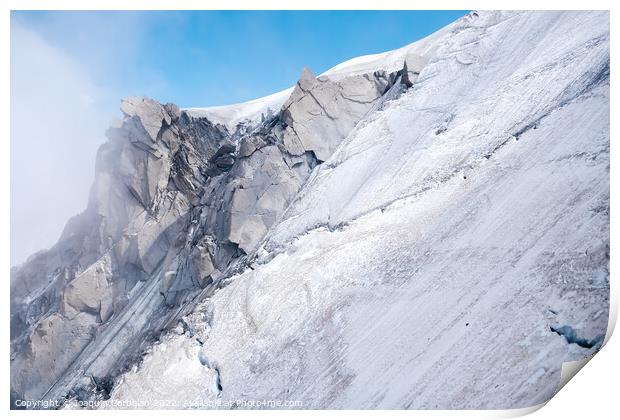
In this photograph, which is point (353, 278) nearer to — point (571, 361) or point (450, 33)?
point (571, 361)

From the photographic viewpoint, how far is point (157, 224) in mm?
22453

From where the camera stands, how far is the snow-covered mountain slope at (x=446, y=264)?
377 inches

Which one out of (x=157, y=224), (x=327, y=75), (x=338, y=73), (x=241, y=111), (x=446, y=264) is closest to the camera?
(x=446, y=264)

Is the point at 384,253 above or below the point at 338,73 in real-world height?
below

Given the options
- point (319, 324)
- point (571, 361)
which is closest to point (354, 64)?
point (319, 324)

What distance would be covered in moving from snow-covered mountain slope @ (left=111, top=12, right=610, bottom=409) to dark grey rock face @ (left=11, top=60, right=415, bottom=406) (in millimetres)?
2327

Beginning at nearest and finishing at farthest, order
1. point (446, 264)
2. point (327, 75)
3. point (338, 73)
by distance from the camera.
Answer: point (446, 264)
point (338, 73)
point (327, 75)

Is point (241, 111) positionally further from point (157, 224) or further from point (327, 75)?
point (157, 224)

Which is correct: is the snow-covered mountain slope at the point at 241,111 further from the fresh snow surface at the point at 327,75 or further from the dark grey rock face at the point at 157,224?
the dark grey rock face at the point at 157,224

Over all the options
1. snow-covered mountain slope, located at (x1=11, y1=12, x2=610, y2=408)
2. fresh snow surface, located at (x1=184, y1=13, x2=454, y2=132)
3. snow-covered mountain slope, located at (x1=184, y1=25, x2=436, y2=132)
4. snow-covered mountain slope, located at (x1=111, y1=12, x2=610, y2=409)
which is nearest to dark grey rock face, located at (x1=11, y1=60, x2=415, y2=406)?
snow-covered mountain slope, located at (x1=11, y1=12, x2=610, y2=408)

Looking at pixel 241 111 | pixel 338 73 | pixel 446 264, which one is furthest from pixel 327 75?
pixel 446 264

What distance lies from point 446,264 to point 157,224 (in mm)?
15548

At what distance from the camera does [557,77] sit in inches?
539

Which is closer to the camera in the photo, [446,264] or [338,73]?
[446,264]
